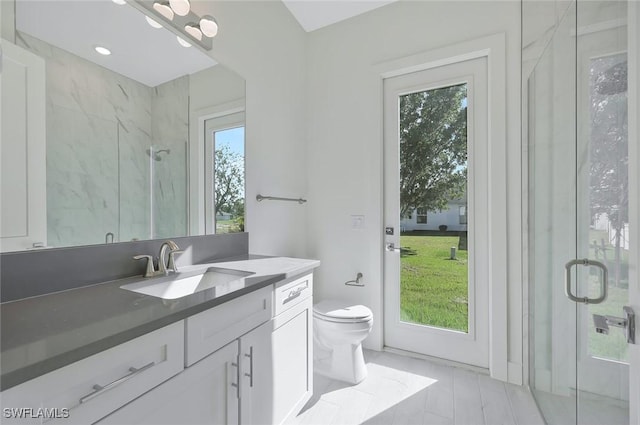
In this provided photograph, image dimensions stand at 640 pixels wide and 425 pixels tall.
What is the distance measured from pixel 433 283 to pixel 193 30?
87.4 inches

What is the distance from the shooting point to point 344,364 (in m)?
1.84

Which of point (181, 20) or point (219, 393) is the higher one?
point (181, 20)

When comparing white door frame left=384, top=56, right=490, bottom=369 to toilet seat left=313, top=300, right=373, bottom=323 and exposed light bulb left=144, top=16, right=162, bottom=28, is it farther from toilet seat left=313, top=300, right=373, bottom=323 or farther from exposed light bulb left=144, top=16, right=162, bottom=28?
exposed light bulb left=144, top=16, right=162, bottom=28

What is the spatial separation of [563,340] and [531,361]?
481mm

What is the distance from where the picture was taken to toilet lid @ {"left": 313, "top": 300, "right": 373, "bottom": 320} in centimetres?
179

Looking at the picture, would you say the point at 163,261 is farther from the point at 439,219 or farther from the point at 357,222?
the point at 439,219

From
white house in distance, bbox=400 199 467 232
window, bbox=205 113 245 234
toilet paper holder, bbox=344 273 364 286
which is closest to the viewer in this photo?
window, bbox=205 113 245 234

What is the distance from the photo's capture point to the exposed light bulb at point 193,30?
1464 millimetres

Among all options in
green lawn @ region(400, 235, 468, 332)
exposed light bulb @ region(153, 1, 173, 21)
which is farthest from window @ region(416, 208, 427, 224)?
exposed light bulb @ region(153, 1, 173, 21)

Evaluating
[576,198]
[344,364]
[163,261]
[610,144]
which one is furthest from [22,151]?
[576,198]

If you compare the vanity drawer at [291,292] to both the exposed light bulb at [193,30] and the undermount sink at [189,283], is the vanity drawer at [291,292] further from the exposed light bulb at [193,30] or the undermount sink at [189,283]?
the exposed light bulb at [193,30]

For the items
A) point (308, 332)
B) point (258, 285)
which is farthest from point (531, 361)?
point (258, 285)

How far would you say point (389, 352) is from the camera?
2.23 meters

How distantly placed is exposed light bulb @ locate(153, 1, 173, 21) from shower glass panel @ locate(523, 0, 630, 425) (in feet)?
5.89
